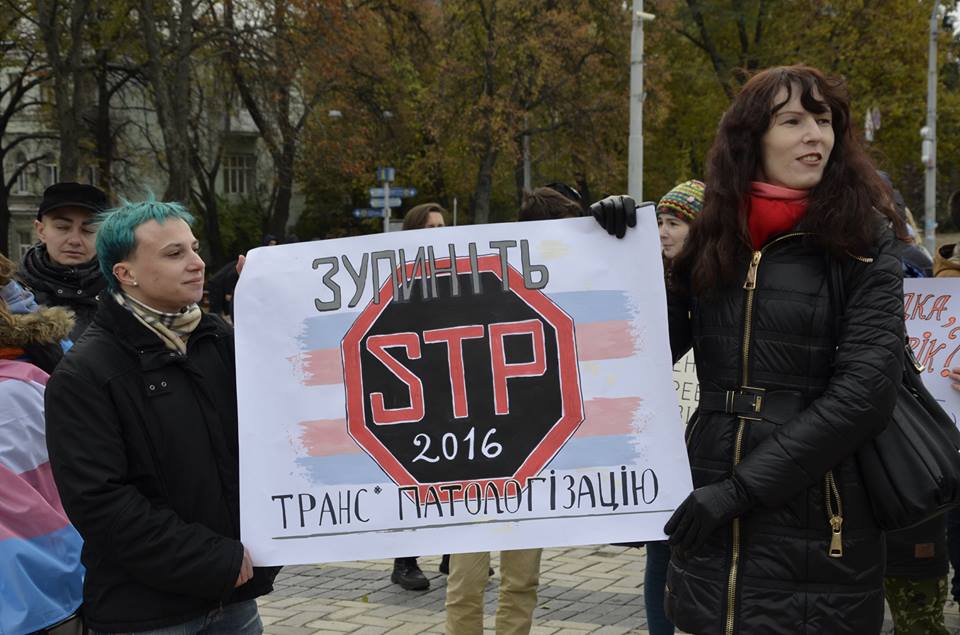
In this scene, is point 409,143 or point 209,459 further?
point 409,143

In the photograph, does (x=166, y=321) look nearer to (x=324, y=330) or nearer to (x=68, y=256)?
(x=324, y=330)

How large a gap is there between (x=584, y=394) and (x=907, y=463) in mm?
867

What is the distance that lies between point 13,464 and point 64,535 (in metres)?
0.24

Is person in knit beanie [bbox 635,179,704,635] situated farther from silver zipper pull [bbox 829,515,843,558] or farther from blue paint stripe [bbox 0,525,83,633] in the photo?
blue paint stripe [bbox 0,525,83,633]

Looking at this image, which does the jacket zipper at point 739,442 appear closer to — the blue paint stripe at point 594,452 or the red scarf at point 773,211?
the red scarf at point 773,211

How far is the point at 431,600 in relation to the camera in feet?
19.0

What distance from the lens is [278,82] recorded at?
21.7m

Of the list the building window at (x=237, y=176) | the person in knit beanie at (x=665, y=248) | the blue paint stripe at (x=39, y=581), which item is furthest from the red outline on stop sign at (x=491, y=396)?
the building window at (x=237, y=176)

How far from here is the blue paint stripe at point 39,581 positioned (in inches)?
114

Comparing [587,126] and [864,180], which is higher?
[587,126]

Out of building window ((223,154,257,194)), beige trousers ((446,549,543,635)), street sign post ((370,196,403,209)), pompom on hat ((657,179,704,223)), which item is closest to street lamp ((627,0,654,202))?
street sign post ((370,196,403,209))

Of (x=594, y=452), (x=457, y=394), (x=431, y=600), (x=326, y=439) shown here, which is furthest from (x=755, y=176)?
(x=431, y=600)

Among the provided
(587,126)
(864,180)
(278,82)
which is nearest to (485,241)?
(864,180)

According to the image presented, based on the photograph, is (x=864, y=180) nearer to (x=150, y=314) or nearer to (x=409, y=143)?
(x=150, y=314)
